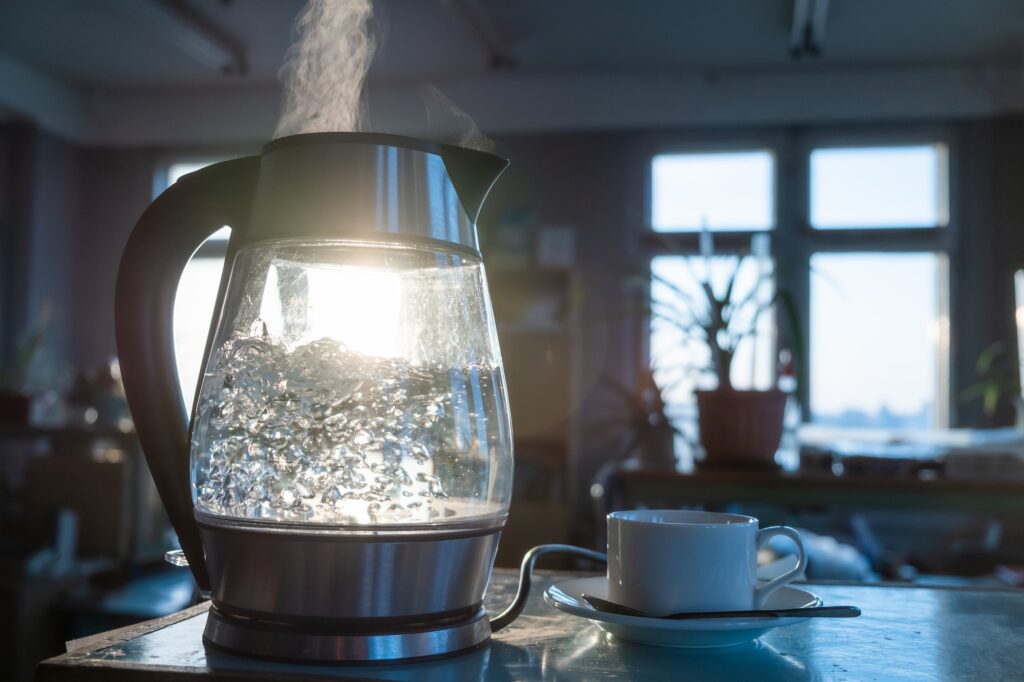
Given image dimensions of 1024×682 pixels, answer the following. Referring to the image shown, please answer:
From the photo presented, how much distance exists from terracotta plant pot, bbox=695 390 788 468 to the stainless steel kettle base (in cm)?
164

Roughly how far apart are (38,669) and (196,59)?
512 cm

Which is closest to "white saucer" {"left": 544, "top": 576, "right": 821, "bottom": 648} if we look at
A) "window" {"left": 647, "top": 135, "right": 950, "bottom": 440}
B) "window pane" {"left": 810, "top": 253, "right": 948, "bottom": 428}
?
"window" {"left": 647, "top": 135, "right": 950, "bottom": 440}

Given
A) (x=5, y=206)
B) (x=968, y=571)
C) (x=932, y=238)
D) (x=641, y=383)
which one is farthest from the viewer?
(x=5, y=206)

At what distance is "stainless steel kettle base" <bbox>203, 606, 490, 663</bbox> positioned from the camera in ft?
1.55

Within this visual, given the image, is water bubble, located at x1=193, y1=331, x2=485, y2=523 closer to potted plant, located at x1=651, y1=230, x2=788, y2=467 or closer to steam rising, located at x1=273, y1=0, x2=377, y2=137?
steam rising, located at x1=273, y1=0, x2=377, y2=137

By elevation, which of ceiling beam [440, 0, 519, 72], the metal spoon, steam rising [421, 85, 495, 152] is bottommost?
the metal spoon

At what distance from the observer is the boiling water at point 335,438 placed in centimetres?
50

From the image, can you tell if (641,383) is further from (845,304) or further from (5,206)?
(5,206)

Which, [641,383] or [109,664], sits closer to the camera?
[109,664]

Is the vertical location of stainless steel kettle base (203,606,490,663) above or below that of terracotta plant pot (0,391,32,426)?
above

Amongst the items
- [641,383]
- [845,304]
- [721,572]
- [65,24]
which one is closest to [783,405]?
[641,383]

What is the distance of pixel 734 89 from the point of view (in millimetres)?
5004

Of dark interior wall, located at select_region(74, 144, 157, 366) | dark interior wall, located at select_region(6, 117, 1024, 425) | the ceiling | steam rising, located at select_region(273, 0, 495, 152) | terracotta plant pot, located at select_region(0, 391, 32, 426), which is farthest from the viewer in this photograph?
dark interior wall, located at select_region(74, 144, 157, 366)

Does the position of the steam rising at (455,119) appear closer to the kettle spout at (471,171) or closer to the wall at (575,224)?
the kettle spout at (471,171)
